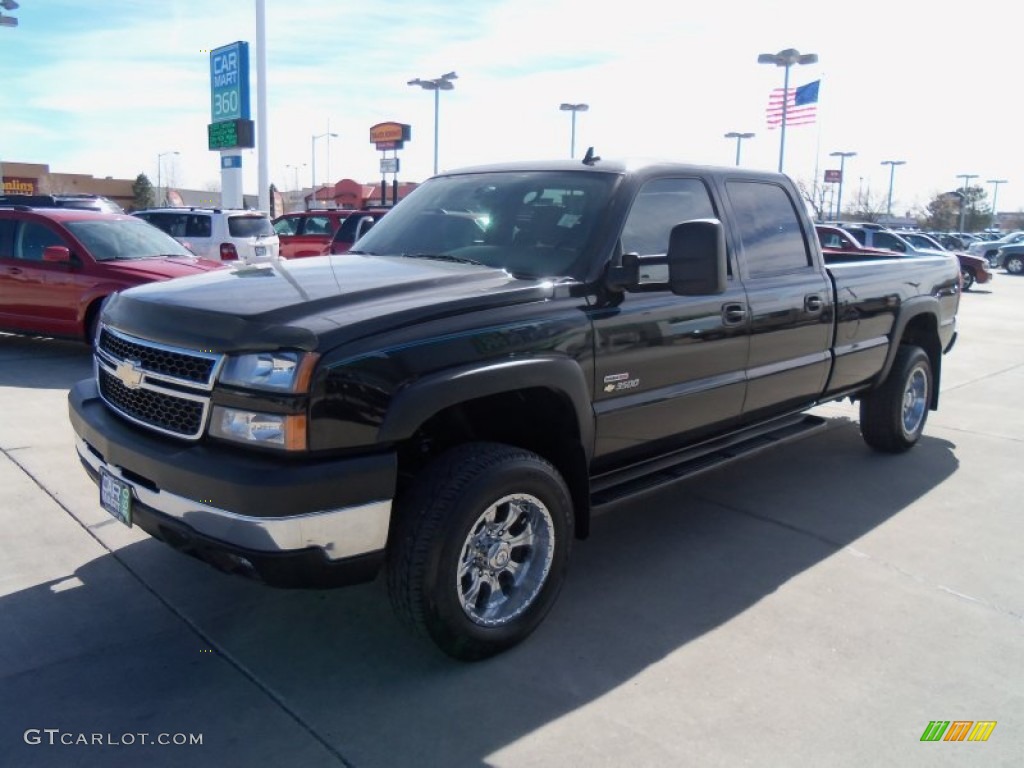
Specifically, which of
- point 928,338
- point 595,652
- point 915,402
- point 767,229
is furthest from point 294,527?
point 928,338

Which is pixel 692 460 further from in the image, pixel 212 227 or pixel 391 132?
pixel 391 132

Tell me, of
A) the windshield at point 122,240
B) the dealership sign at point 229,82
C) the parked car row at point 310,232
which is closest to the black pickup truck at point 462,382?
the windshield at point 122,240

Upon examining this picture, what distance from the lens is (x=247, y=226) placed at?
591 inches

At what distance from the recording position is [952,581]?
4.33m

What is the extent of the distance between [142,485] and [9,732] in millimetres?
885

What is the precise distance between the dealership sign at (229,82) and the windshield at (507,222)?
61.3ft

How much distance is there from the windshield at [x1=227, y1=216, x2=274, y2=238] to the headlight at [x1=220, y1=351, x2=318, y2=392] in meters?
12.5

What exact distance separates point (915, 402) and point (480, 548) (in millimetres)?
4618

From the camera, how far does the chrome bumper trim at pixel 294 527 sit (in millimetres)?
2797

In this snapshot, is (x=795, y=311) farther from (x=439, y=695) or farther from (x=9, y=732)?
(x=9, y=732)

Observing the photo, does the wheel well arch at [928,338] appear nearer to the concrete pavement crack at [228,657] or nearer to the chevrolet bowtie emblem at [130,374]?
the concrete pavement crack at [228,657]

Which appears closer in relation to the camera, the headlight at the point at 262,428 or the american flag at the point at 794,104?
the headlight at the point at 262,428

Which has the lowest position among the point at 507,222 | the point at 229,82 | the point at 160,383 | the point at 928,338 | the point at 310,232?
the point at 928,338

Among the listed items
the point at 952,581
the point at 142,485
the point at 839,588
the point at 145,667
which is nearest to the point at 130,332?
the point at 142,485
